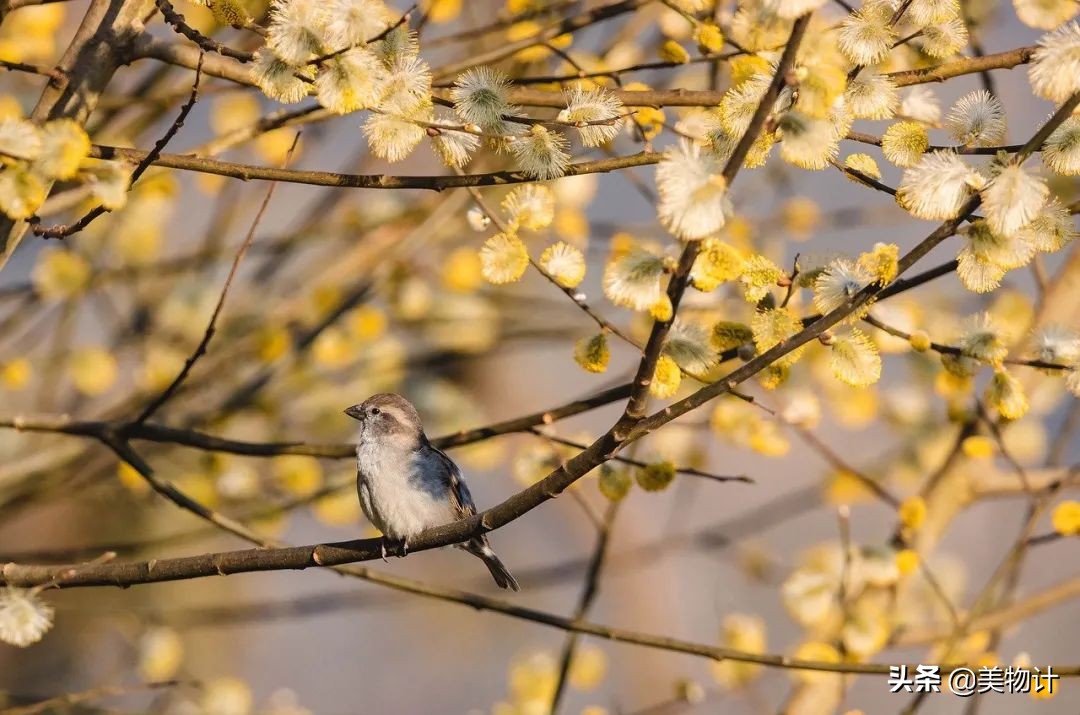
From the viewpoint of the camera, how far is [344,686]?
1112cm

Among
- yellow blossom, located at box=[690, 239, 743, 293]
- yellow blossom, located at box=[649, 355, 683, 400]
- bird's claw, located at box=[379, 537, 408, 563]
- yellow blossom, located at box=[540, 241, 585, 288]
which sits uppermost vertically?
yellow blossom, located at box=[540, 241, 585, 288]

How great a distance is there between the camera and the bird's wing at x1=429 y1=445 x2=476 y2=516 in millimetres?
3689

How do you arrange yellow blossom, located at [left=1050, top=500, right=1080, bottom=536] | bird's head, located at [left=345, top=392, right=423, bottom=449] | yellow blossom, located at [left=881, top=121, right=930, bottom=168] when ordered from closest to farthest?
yellow blossom, located at [left=881, top=121, right=930, bottom=168] → yellow blossom, located at [left=1050, top=500, right=1080, bottom=536] → bird's head, located at [left=345, top=392, right=423, bottom=449]

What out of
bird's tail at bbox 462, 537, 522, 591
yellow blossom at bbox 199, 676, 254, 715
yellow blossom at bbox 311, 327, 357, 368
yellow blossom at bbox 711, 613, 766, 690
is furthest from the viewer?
yellow blossom at bbox 311, 327, 357, 368

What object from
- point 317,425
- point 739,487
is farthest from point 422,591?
point 739,487

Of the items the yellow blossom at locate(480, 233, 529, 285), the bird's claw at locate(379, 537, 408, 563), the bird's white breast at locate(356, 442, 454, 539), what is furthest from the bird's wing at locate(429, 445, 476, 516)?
the yellow blossom at locate(480, 233, 529, 285)

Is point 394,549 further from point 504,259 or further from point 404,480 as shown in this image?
point 504,259

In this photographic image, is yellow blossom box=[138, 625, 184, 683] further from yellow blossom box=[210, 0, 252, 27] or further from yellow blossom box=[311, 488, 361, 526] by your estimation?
yellow blossom box=[210, 0, 252, 27]

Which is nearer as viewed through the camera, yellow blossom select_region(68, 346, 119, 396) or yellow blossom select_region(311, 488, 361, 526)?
yellow blossom select_region(311, 488, 361, 526)

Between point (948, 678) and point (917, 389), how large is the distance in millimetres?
2079

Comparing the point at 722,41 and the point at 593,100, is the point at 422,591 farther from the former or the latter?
the point at 722,41

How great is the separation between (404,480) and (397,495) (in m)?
0.07

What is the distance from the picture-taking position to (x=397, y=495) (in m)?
3.35

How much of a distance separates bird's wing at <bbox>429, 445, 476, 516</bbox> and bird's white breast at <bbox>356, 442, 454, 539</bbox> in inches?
4.1
